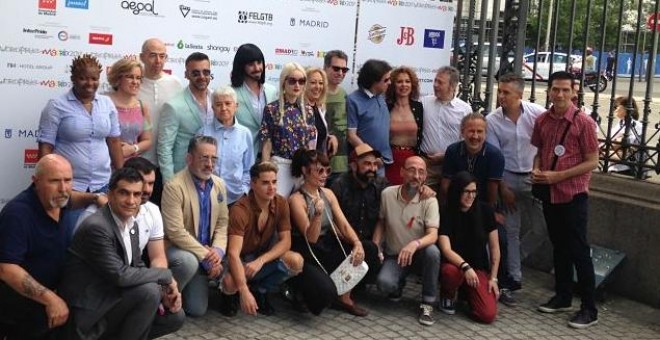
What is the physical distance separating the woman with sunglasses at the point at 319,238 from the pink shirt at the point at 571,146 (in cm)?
155

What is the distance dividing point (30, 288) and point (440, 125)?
13.1ft

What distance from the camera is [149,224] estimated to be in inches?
203

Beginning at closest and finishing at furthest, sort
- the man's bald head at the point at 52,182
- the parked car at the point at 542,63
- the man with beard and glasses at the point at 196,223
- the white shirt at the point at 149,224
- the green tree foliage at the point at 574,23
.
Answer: the man's bald head at the point at 52,182 < the white shirt at the point at 149,224 < the man with beard and glasses at the point at 196,223 < the green tree foliage at the point at 574,23 < the parked car at the point at 542,63

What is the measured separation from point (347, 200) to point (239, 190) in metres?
0.88

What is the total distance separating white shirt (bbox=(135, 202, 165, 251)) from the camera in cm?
509

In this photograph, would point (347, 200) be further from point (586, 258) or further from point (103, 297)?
point (103, 297)

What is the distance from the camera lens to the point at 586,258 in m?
6.49

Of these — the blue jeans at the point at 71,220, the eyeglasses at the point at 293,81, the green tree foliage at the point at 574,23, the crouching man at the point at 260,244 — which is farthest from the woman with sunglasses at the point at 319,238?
the green tree foliage at the point at 574,23

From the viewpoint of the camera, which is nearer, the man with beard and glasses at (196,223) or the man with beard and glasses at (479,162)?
the man with beard and glasses at (196,223)

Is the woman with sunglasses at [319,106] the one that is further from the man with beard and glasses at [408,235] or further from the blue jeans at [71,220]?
the blue jeans at [71,220]

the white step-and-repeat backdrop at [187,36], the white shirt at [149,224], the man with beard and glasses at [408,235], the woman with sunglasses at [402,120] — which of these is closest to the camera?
the white shirt at [149,224]

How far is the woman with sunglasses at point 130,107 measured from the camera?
19.5 feet

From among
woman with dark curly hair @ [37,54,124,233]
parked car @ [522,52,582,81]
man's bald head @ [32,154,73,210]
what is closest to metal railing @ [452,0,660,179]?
parked car @ [522,52,582,81]

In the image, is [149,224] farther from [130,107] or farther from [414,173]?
[414,173]
